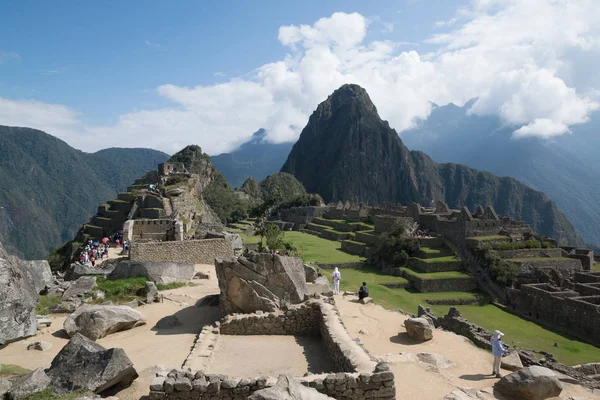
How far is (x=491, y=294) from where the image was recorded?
34625mm

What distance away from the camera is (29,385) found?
6.66 m

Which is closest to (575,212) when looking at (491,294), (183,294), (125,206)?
(491,294)

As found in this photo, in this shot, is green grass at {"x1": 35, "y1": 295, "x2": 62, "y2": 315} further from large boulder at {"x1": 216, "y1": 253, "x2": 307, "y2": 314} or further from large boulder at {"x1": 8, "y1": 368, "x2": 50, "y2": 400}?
large boulder at {"x1": 8, "y1": 368, "x2": 50, "y2": 400}

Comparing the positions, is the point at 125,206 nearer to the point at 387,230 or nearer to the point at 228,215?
the point at 387,230

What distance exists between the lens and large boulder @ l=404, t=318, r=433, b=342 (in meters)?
11.4

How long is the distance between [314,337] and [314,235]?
50.9 m

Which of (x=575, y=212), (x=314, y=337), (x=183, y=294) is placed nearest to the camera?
(x=314, y=337)

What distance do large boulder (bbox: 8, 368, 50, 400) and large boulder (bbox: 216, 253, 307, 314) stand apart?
5651 mm

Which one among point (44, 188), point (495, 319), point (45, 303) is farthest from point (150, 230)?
point (44, 188)

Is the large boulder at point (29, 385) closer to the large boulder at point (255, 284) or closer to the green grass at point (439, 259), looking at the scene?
the large boulder at point (255, 284)

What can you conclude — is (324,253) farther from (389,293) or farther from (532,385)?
(532,385)

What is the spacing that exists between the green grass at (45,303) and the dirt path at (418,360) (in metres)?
9.49

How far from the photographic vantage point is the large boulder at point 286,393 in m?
5.35

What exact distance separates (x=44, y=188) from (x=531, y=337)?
8210cm
